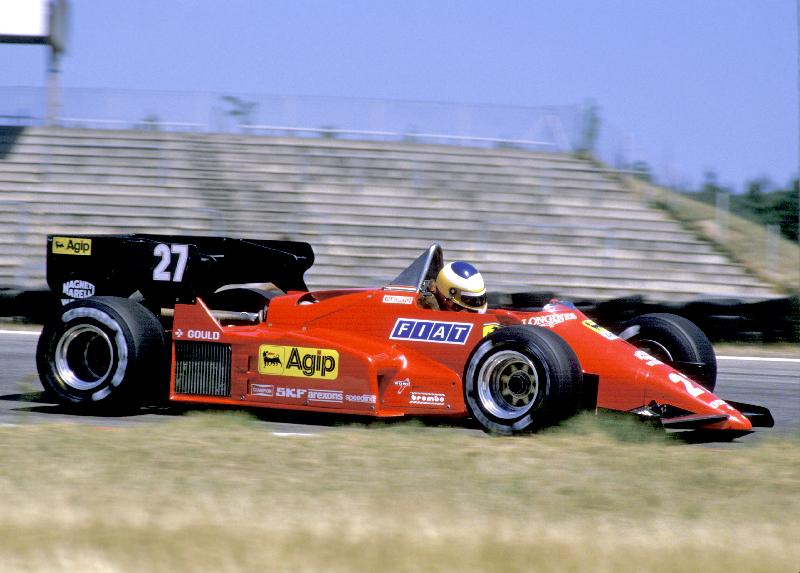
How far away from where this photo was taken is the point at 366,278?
61.1 ft

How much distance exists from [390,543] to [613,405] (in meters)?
2.97

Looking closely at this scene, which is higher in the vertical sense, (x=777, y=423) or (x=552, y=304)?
(x=552, y=304)

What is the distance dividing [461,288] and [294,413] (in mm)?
1619

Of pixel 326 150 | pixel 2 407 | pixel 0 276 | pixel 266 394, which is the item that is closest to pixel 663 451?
pixel 266 394

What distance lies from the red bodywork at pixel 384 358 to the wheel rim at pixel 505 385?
0.79 feet

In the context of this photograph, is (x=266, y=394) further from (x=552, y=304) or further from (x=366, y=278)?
(x=366, y=278)

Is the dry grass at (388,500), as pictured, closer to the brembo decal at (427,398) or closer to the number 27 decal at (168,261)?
the brembo decal at (427,398)

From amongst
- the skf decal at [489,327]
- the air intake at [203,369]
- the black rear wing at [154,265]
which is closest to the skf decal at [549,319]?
the skf decal at [489,327]

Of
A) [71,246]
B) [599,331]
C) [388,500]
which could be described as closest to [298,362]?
[599,331]

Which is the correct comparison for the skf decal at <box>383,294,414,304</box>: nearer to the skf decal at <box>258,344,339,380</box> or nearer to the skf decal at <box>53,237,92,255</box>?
the skf decal at <box>258,344,339,380</box>

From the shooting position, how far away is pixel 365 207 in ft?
72.0

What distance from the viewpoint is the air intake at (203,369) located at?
777 cm

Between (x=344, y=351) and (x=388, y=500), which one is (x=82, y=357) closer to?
(x=344, y=351)

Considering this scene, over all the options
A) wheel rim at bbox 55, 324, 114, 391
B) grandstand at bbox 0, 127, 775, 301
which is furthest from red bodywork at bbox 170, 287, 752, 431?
grandstand at bbox 0, 127, 775, 301
